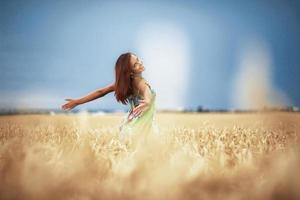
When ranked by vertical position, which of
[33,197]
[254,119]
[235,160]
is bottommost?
[33,197]

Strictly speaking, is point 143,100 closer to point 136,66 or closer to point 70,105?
point 136,66

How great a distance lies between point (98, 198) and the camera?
2.68 m

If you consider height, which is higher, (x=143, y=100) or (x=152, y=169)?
(x=143, y=100)

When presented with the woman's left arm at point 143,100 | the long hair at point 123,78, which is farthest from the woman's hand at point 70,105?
the woman's left arm at point 143,100

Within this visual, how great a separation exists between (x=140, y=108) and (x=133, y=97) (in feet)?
0.47

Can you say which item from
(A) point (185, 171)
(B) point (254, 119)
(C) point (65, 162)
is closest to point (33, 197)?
(C) point (65, 162)

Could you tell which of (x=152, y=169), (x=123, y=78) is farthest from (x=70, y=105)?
(x=152, y=169)

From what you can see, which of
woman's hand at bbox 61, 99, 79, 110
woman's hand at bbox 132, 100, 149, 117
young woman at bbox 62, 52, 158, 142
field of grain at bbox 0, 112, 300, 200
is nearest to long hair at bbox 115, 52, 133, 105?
young woman at bbox 62, 52, 158, 142

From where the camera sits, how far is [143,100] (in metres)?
3.33

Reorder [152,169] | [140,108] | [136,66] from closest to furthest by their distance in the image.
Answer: [152,169], [140,108], [136,66]

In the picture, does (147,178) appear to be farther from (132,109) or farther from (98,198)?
(132,109)

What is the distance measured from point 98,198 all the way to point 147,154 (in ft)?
1.08

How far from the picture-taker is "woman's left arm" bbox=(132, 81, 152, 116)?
3.32m

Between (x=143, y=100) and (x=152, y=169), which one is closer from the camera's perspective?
(x=152, y=169)
